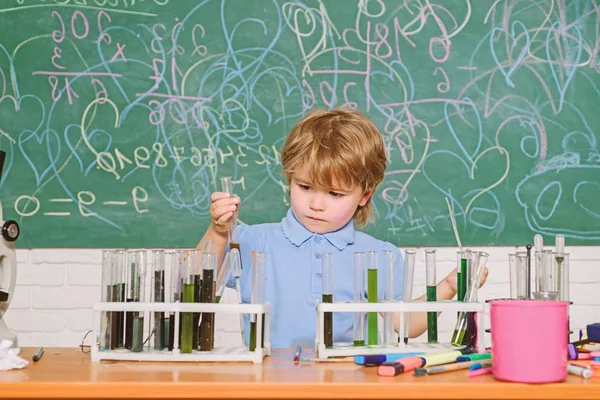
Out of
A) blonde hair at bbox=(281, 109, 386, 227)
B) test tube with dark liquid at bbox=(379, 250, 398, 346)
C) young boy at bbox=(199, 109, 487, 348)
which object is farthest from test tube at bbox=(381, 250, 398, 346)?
blonde hair at bbox=(281, 109, 386, 227)

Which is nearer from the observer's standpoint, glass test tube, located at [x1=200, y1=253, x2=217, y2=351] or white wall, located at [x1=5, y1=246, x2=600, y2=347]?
glass test tube, located at [x1=200, y1=253, x2=217, y2=351]

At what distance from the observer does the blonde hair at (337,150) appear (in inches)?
58.9

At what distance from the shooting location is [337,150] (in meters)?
1.52

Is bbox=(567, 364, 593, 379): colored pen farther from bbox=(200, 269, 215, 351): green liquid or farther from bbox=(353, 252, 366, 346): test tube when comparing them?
bbox=(200, 269, 215, 351): green liquid

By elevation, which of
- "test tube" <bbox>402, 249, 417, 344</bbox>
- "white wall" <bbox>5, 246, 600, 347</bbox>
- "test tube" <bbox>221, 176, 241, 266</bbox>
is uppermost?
"test tube" <bbox>221, 176, 241, 266</bbox>

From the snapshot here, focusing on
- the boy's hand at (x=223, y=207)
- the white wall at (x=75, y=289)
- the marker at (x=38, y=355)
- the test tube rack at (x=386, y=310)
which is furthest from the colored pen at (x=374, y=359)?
the white wall at (x=75, y=289)

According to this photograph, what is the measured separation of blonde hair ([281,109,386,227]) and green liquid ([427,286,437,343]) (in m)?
0.41

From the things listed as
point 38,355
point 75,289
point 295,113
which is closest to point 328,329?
point 38,355

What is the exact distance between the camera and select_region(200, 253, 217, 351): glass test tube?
109 centimetres

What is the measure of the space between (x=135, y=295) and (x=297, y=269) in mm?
551

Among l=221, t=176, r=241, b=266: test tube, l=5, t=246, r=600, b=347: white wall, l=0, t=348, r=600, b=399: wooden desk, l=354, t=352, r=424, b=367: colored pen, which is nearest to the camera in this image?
l=0, t=348, r=600, b=399: wooden desk

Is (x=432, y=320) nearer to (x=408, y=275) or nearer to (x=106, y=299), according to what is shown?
(x=408, y=275)

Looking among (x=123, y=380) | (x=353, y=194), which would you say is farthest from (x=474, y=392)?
(x=353, y=194)

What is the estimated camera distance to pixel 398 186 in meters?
2.56
